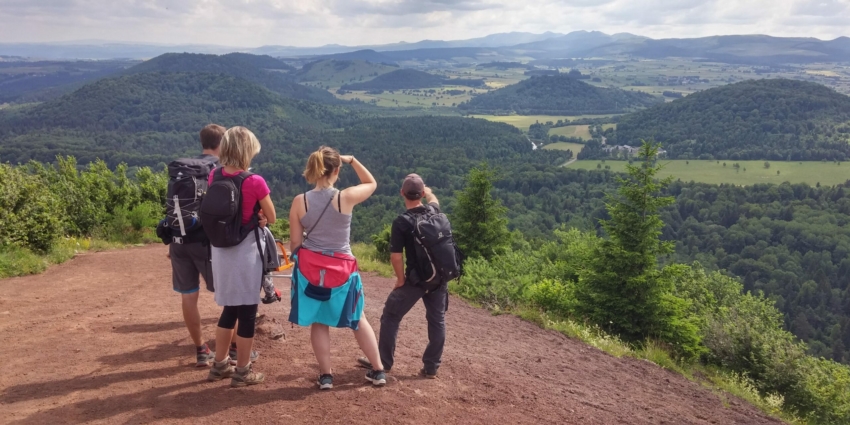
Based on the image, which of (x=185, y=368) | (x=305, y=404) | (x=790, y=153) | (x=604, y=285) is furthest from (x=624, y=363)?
(x=790, y=153)

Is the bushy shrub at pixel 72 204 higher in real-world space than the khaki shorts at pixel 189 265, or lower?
lower

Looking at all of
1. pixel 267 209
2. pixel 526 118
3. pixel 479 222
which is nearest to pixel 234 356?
pixel 267 209

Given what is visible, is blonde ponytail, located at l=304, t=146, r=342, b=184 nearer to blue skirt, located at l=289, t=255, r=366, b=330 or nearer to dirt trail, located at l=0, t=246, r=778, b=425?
blue skirt, located at l=289, t=255, r=366, b=330

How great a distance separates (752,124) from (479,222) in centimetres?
14350

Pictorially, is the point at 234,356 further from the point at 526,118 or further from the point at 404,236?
the point at 526,118

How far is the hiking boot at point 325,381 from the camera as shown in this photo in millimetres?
4523

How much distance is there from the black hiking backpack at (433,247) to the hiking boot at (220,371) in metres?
1.83

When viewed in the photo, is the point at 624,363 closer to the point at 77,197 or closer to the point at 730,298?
the point at 77,197

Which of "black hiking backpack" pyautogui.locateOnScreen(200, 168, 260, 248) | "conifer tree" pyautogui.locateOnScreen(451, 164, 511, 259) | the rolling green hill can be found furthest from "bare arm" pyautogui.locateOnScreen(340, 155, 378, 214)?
the rolling green hill

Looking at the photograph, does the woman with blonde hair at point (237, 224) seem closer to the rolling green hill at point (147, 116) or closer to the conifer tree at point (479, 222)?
the conifer tree at point (479, 222)

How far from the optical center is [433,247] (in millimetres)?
4637

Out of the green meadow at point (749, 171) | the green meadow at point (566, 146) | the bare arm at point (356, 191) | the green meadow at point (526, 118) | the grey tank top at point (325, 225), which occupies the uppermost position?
the bare arm at point (356, 191)

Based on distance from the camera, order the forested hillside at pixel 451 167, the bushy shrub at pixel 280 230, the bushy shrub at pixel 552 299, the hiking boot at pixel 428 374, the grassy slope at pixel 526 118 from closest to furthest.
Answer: the hiking boot at pixel 428 374 < the bushy shrub at pixel 552 299 < the bushy shrub at pixel 280 230 < the forested hillside at pixel 451 167 < the grassy slope at pixel 526 118

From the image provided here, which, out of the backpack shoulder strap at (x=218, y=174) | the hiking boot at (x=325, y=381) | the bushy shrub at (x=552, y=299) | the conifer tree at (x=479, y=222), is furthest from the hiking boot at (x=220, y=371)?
the conifer tree at (x=479, y=222)
